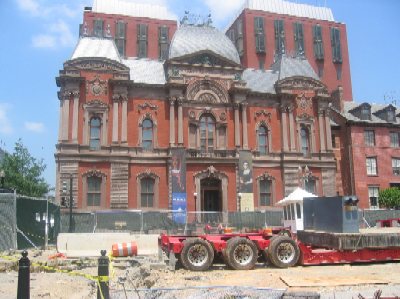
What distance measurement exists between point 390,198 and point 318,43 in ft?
97.1

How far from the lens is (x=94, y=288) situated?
11.5 meters

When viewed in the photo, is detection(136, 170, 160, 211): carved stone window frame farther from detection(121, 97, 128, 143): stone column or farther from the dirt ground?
the dirt ground

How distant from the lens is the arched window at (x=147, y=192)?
35.4m

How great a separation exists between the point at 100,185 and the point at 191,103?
980 centimetres

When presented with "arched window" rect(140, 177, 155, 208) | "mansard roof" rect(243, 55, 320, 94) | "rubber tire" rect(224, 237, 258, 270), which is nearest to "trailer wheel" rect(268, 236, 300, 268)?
"rubber tire" rect(224, 237, 258, 270)

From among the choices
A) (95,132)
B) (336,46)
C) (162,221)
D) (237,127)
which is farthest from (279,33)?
(162,221)

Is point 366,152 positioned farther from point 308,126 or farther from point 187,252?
point 187,252

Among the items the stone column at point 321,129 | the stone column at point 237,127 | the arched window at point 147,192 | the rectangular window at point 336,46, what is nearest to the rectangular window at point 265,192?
the stone column at point 237,127

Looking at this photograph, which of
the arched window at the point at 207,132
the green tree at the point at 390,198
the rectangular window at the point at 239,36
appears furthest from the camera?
the rectangular window at the point at 239,36

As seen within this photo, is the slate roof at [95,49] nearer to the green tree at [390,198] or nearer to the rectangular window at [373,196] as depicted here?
the rectangular window at [373,196]

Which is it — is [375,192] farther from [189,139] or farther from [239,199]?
[189,139]

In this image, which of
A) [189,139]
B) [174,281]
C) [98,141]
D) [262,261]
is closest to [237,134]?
[189,139]

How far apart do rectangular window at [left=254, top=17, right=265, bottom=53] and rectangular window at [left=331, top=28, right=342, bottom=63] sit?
10571mm

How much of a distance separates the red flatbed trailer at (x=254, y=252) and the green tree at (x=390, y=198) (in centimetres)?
2758
